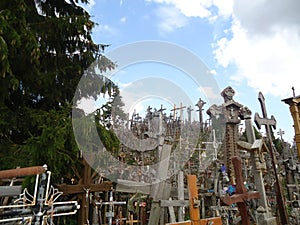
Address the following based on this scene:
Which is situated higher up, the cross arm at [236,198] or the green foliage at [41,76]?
the green foliage at [41,76]

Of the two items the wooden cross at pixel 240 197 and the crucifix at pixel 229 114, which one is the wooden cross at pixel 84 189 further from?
the crucifix at pixel 229 114

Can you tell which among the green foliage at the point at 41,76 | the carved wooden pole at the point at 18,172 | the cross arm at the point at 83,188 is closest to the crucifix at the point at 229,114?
the green foliage at the point at 41,76

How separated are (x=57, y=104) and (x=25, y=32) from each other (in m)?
1.64

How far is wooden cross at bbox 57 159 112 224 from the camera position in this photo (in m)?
4.76

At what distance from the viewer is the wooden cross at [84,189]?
4762 mm

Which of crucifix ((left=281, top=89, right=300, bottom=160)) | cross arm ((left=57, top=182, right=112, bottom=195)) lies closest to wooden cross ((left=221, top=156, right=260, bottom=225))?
cross arm ((left=57, top=182, right=112, bottom=195))

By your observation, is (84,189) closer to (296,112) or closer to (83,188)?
(83,188)

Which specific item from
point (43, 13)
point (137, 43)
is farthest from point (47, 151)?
point (43, 13)

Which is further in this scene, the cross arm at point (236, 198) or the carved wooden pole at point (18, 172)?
the cross arm at point (236, 198)

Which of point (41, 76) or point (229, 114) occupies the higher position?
point (229, 114)

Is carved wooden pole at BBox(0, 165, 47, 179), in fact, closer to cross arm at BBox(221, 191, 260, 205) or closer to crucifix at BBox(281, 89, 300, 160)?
cross arm at BBox(221, 191, 260, 205)

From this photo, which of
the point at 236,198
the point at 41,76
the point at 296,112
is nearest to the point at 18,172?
the point at 236,198

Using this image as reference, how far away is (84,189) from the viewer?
491cm

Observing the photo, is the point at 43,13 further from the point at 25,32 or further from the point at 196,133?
the point at 196,133
